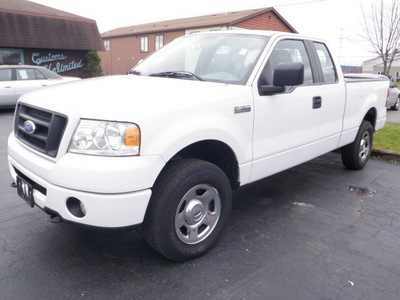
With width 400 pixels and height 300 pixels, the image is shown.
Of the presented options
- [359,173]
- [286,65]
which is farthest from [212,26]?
[286,65]

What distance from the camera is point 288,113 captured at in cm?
370

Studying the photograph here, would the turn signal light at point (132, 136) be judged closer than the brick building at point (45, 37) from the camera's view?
Yes

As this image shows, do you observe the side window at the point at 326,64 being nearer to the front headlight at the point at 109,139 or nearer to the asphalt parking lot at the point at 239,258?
the asphalt parking lot at the point at 239,258

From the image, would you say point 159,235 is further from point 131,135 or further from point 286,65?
point 286,65

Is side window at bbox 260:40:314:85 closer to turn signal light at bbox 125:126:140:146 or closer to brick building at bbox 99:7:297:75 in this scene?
turn signal light at bbox 125:126:140:146

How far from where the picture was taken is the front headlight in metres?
2.39

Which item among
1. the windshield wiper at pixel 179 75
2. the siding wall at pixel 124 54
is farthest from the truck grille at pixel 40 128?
the siding wall at pixel 124 54

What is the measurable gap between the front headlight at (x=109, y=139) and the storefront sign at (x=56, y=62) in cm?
2000

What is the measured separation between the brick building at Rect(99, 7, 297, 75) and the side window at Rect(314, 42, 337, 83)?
686 inches

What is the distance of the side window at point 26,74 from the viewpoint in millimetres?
11766

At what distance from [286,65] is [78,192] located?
2077 millimetres

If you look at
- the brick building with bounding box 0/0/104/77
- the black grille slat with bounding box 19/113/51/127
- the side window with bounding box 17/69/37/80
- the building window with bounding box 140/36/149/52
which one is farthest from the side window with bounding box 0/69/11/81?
the building window with bounding box 140/36/149/52

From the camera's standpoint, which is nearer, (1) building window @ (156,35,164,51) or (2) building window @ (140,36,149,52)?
(1) building window @ (156,35,164,51)

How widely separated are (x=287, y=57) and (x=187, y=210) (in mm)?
2134
